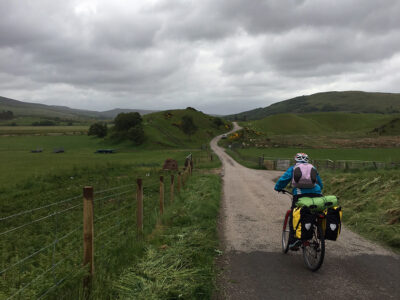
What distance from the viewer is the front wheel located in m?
5.34

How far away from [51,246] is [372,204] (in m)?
11.1

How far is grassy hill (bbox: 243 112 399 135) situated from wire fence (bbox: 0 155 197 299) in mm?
124492

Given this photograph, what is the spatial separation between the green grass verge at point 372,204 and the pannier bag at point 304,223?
3103 millimetres

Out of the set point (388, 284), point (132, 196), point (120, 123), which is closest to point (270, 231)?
point (388, 284)

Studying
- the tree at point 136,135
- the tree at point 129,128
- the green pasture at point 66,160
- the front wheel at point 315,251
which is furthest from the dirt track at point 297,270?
the tree at point 129,128

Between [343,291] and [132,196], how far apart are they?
14284 mm

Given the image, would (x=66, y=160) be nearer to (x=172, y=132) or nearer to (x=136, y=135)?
(x=136, y=135)

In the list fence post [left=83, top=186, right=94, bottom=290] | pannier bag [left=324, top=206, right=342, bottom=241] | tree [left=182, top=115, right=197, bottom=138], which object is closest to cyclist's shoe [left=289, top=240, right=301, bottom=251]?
pannier bag [left=324, top=206, right=342, bottom=241]

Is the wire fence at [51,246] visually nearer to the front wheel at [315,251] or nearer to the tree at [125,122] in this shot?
the front wheel at [315,251]

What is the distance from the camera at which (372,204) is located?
992 centimetres

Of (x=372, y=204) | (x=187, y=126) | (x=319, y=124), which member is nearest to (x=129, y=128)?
(x=187, y=126)

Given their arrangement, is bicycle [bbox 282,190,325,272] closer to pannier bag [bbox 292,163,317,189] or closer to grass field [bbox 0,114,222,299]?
pannier bag [bbox 292,163,317,189]

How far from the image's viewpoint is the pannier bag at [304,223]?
213 inches

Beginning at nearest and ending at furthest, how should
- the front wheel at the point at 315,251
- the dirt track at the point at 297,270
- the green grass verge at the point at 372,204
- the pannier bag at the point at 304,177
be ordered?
the dirt track at the point at 297,270 → the front wheel at the point at 315,251 → the pannier bag at the point at 304,177 → the green grass verge at the point at 372,204
